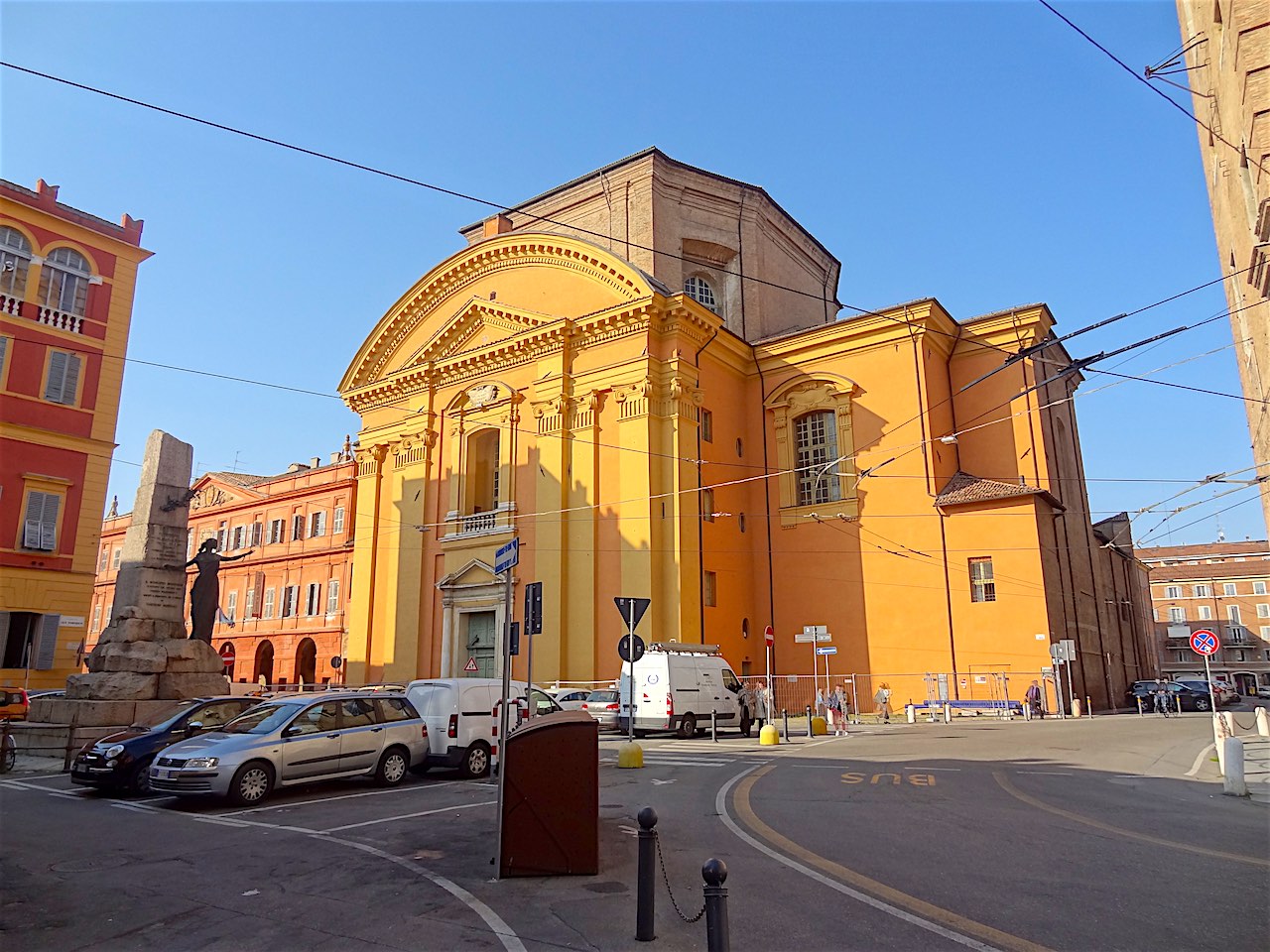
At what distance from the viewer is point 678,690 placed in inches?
824

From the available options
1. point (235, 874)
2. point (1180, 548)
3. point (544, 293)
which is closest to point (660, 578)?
point (544, 293)

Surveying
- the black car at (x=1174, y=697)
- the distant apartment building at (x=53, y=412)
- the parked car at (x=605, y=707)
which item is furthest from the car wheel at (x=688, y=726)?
the black car at (x=1174, y=697)

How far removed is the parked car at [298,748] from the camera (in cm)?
1052

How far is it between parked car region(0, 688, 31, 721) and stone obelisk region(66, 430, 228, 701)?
655cm

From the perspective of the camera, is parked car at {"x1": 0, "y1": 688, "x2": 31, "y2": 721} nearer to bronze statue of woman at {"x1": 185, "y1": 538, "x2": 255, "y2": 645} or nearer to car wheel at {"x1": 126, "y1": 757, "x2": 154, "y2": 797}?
bronze statue of woman at {"x1": 185, "y1": 538, "x2": 255, "y2": 645}

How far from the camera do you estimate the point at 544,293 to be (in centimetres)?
3125

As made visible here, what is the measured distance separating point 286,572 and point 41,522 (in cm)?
1618

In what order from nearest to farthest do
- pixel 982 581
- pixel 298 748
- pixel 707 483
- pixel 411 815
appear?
pixel 411 815 → pixel 298 748 → pixel 982 581 → pixel 707 483

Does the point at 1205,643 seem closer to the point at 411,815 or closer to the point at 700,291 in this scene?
the point at 411,815

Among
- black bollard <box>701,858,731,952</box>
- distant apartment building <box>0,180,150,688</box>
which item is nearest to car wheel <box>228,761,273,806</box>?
black bollard <box>701,858,731,952</box>

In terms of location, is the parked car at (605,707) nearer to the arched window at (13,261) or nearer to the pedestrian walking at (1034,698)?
the pedestrian walking at (1034,698)

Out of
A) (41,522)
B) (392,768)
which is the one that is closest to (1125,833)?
(392,768)

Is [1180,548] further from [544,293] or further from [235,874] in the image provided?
[235,874]

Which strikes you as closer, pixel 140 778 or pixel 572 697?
pixel 140 778
